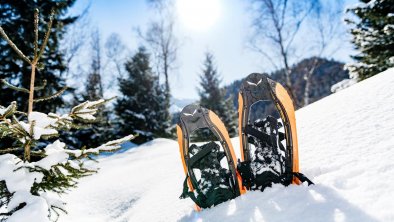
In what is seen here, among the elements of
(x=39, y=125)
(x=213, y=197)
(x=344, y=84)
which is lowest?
(x=213, y=197)

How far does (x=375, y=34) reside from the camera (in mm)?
8609

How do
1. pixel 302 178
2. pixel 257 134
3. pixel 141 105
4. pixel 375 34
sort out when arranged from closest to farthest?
pixel 302 178
pixel 257 134
pixel 375 34
pixel 141 105

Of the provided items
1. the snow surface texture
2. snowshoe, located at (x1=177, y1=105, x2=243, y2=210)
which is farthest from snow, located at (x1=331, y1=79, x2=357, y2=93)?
snowshoe, located at (x1=177, y1=105, x2=243, y2=210)

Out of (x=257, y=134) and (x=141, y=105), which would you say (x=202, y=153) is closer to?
(x=257, y=134)

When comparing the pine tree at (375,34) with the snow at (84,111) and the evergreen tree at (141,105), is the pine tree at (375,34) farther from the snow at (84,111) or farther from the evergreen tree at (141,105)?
the evergreen tree at (141,105)

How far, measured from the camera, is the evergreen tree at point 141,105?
1509 centimetres

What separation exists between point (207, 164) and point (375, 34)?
7.85m

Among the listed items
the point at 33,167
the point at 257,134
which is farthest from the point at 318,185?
the point at 33,167

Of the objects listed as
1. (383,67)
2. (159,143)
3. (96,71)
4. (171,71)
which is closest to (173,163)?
(159,143)

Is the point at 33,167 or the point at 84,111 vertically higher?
the point at 84,111

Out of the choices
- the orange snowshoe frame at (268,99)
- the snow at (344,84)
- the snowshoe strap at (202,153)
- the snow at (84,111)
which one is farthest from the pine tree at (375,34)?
the snow at (84,111)

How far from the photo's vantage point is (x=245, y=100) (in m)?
3.65

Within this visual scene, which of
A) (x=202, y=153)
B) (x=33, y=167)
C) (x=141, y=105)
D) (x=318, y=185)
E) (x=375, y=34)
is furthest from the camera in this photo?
(x=141, y=105)

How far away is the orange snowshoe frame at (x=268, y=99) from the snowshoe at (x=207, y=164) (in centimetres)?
A: 25
